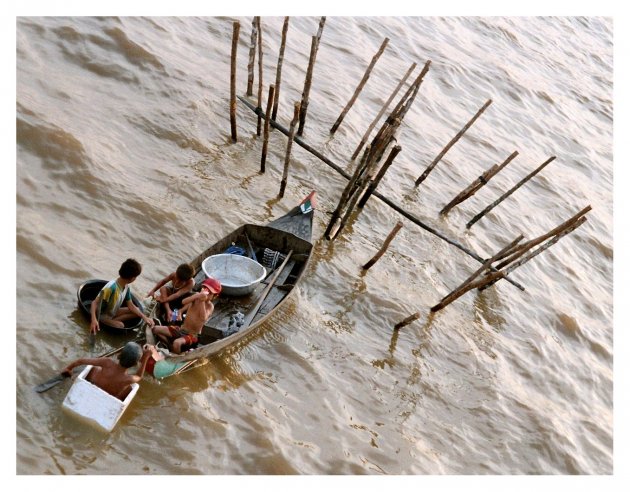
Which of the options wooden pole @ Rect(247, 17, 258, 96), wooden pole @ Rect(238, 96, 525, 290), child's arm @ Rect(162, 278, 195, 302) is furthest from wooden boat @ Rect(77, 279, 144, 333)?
wooden pole @ Rect(247, 17, 258, 96)

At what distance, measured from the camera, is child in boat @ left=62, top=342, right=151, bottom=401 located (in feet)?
17.9

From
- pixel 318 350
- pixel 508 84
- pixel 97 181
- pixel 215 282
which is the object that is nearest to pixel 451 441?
pixel 318 350

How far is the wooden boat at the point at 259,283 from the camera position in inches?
253

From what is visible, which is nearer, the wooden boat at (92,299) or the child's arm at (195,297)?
the wooden boat at (92,299)

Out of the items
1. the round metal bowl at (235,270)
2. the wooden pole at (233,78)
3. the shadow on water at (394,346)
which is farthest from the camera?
the wooden pole at (233,78)

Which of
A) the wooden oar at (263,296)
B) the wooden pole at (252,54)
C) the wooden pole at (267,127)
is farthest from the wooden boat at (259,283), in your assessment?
the wooden pole at (252,54)

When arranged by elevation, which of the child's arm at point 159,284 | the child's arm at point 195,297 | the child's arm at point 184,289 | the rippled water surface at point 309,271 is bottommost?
the rippled water surface at point 309,271

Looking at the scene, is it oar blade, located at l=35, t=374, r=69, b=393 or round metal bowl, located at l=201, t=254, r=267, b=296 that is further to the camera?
round metal bowl, located at l=201, t=254, r=267, b=296

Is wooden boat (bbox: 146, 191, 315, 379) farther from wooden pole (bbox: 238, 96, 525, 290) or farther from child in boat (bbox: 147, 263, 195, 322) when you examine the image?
wooden pole (bbox: 238, 96, 525, 290)

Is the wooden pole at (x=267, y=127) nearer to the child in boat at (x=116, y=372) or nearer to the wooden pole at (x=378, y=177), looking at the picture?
the wooden pole at (x=378, y=177)

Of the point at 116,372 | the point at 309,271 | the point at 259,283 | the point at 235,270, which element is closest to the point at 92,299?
the point at 116,372

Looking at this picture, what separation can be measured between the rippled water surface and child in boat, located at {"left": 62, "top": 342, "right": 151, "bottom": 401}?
1.23ft

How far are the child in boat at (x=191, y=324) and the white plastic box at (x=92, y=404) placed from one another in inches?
42.0

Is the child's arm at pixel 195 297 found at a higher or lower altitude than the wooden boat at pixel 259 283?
higher
